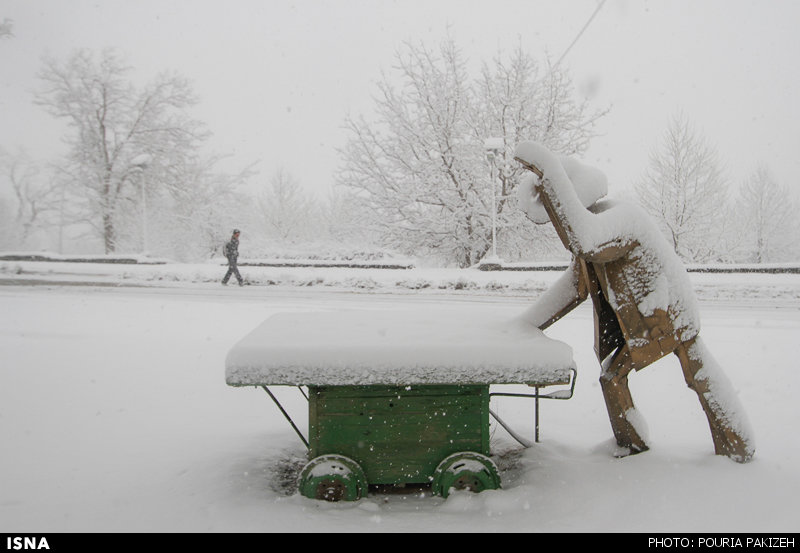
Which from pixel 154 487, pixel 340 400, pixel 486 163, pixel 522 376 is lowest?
pixel 154 487

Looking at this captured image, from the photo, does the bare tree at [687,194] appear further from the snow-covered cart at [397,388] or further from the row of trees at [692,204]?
the snow-covered cart at [397,388]

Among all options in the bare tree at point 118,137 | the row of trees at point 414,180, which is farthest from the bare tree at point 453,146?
the bare tree at point 118,137

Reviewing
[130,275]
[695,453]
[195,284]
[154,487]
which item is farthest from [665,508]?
[130,275]

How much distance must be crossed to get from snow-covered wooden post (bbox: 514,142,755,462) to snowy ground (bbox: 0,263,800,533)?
0.29 metres

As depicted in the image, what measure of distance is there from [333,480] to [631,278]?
5.14 feet

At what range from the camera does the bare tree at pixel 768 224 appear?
2950 centimetres

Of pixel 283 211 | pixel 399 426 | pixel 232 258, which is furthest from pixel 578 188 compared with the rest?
pixel 283 211

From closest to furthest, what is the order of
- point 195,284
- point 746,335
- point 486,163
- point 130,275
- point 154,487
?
1. point 154,487
2. point 746,335
3. point 195,284
4. point 130,275
5. point 486,163

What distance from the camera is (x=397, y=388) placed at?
2.48 metres

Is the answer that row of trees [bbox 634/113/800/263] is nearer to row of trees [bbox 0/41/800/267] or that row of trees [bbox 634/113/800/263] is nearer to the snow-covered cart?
row of trees [bbox 0/41/800/267]

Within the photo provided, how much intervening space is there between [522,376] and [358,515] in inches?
34.9

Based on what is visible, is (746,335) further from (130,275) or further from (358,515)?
(130,275)

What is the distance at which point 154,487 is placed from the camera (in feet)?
8.54

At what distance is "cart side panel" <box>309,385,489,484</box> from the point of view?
8.08 ft
